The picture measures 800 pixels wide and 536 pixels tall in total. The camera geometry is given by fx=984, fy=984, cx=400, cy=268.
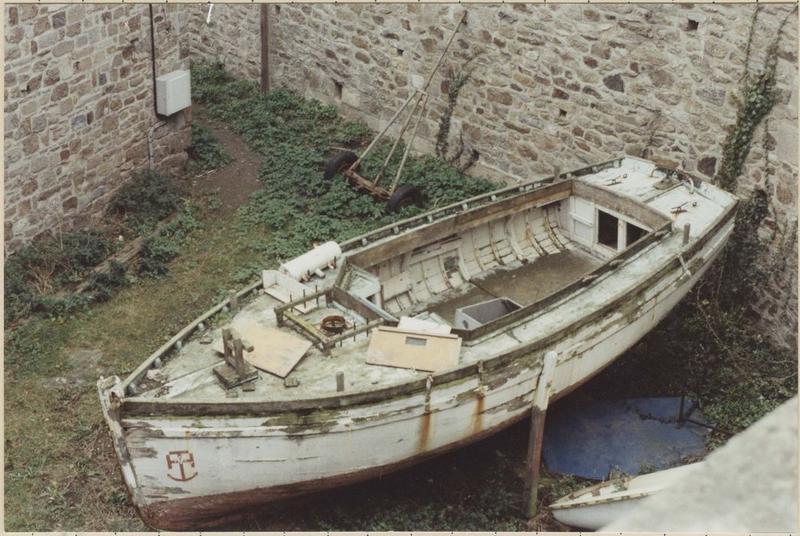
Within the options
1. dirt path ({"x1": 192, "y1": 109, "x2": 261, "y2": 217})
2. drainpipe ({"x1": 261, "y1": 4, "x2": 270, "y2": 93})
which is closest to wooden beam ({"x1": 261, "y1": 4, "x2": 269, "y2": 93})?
drainpipe ({"x1": 261, "y1": 4, "x2": 270, "y2": 93})

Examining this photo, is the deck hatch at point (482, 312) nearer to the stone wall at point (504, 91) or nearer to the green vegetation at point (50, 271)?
the stone wall at point (504, 91)

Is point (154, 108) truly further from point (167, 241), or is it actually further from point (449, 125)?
point (449, 125)

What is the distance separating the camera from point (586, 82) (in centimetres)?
1064

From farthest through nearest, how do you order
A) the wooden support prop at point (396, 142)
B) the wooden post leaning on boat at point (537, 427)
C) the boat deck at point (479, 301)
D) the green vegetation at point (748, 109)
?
1. the wooden support prop at point (396, 142)
2. the green vegetation at point (748, 109)
3. the wooden post leaning on boat at point (537, 427)
4. the boat deck at point (479, 301)

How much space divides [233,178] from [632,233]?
17.1 feet

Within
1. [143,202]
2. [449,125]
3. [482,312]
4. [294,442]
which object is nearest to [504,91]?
[449,125]

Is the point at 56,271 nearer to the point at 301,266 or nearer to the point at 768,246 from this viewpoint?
the point at 301,266

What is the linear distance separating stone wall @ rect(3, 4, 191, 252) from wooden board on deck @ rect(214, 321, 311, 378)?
379cm

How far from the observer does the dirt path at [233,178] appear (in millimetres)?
11812

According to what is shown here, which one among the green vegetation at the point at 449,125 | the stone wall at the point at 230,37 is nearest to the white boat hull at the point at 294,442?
the green vegetation at the point at 449,125

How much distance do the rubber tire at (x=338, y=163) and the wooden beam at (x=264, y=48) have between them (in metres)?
2.94

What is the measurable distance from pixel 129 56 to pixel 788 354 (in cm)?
756

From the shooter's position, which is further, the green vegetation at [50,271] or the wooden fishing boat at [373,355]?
the green vegetation at [50,271]

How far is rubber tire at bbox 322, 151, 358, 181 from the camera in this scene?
472 inches
